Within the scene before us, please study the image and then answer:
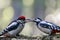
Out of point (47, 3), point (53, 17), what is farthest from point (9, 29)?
point (47, 3)

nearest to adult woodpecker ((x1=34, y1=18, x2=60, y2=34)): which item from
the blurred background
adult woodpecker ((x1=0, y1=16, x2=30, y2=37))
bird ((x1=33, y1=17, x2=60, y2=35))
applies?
bird ((x1=33, y1=17, x2=60, y2=35))

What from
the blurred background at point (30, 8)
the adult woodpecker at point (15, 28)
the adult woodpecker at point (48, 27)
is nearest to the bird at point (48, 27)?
the adult woodpecker at point (48, 27)

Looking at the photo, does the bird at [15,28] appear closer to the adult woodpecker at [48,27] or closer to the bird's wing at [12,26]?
the bird's wing at [12,26]

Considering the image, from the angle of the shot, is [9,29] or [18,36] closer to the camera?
[18,36]

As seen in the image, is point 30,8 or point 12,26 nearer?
point 12,26

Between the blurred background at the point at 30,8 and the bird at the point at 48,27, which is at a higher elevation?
the blurred background at the point at 30,8

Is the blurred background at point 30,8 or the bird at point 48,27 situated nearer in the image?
the bird at point 48,27

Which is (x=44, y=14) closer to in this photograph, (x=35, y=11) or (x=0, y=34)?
(x=35, y=11)

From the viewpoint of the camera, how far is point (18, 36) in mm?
3205

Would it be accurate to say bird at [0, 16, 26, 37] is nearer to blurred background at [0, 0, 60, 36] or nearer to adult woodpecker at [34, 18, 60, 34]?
adult woodpecker at [34, 18, 60, 34]

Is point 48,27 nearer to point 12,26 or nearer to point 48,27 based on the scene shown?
point 48,27

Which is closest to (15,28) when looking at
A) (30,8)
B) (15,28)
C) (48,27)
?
(15,28)

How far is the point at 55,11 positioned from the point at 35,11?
0.27m

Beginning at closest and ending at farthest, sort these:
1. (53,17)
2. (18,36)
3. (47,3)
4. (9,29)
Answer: (18,36) < (9,29) < (53,17) < (47,3)
